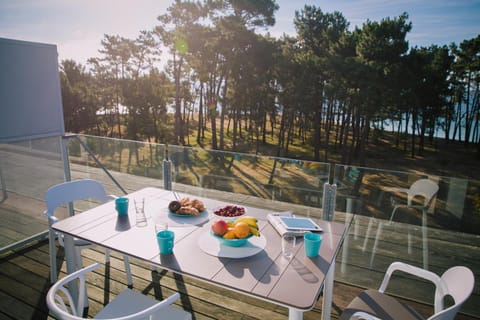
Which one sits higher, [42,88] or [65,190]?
[42,88]

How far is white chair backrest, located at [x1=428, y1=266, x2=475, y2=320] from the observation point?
1.26 metres

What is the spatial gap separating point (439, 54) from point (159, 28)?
17855mm

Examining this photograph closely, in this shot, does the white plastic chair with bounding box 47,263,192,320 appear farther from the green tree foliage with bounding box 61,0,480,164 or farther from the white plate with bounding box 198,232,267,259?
the green tree foliage with bounding box 61,0,480,164

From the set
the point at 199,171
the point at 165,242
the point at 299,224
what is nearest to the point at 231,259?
the point at 165,242

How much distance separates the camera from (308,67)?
18.7 m

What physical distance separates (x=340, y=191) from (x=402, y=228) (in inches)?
26.5

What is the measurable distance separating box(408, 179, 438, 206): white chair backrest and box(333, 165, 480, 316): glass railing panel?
0.03 meters

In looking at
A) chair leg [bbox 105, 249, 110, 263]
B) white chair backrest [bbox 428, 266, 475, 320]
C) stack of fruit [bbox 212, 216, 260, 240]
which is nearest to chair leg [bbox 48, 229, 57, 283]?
chair leg [bbox 105, 249, 110, 263]

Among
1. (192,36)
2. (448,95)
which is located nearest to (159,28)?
(192,36)

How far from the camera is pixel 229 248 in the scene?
1.70 metres

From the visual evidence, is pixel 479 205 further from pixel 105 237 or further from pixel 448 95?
pixel 448 95

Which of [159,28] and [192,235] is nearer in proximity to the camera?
[192,235]

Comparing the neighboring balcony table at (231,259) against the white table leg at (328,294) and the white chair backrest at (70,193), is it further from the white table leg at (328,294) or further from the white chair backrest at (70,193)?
the white chair backrest at (70,193)

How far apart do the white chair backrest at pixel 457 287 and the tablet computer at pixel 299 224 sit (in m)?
0.71
